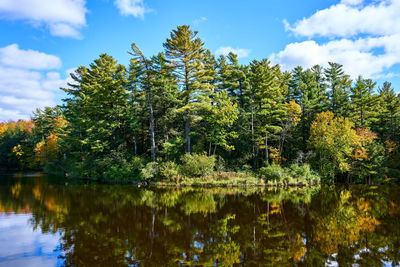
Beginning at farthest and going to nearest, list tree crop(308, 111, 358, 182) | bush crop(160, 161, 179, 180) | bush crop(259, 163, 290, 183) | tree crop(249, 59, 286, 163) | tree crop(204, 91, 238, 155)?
tree crop(249, 59, 286, 163), tree crop(204, 91, 238, 155), tree crop(308, 111, 358, 182), bush crop(160, 161, 179, 180), bush crop(259, 163, 290, 183)

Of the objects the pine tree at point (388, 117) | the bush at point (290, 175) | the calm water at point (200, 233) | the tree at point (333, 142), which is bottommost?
the calm water at point (200, 233)

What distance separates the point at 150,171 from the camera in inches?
973

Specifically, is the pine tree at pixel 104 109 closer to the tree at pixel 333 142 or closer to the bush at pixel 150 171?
the bush at pixel 150 171

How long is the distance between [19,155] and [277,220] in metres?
59.1

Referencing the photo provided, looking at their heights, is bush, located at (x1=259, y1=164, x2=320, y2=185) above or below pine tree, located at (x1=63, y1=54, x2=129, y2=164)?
below

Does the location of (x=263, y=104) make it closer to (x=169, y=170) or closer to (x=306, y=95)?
(x=306, y=95)

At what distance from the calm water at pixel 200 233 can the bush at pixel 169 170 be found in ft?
28.1

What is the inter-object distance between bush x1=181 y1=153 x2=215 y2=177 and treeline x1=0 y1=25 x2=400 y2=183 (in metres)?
0.16

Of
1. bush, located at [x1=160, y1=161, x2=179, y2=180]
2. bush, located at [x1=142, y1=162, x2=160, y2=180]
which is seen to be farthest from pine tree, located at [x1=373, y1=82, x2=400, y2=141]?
bush, located at [x1=142, y1=162, x2=160, y2=180]

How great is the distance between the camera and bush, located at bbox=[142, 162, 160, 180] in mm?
24359

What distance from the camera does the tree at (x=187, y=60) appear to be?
25.3 meters

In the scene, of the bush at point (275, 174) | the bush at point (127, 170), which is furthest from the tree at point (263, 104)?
the bush at point (127, 170)

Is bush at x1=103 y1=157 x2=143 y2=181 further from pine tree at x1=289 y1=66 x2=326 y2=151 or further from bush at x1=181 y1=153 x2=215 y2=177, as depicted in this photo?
pine tree at x1=289 y1=66 x2=326 y2=151

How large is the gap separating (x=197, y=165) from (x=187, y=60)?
11.7 meters
